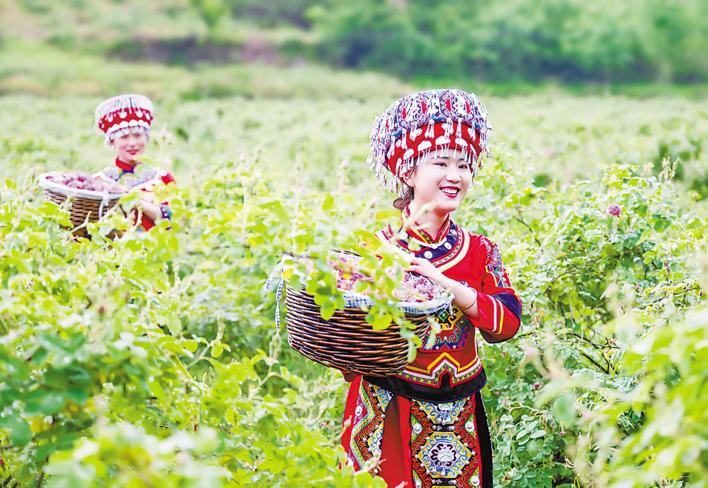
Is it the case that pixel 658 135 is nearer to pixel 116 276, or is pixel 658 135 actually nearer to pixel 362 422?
pixel 362 422

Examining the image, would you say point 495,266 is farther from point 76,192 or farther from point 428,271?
point 76,192

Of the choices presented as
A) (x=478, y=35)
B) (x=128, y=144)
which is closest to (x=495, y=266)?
(x=128, y=144)

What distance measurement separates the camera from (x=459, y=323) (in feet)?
9.66

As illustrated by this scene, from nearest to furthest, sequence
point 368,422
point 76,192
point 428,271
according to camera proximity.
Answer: point 428,271
point 368,422
point 76,192

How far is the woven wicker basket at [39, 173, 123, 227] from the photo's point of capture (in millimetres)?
4031

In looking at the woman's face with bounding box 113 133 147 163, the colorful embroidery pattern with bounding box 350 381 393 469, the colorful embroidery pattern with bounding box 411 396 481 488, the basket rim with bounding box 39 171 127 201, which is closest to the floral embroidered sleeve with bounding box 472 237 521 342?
the colorful embroidery pattern with bounding box 411 396 481 488

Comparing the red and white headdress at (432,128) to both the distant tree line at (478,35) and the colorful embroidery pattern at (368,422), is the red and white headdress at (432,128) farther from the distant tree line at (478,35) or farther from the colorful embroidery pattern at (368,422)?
the distant tree line at (478,35)

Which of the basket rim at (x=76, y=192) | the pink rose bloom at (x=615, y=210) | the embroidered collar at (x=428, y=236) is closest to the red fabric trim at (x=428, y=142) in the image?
the embroidered collar at (x=428, y=236)

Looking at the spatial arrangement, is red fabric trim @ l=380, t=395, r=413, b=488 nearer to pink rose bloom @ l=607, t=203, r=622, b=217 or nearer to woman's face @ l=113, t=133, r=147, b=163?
pink rose bloom @ l=607, t=203, r=622, b=217

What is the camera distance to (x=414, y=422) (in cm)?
293

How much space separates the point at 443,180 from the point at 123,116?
2.32 metres

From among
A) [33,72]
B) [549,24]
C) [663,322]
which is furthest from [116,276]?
[549,24]

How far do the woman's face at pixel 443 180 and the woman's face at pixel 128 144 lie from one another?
219cm

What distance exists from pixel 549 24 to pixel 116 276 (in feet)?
128
